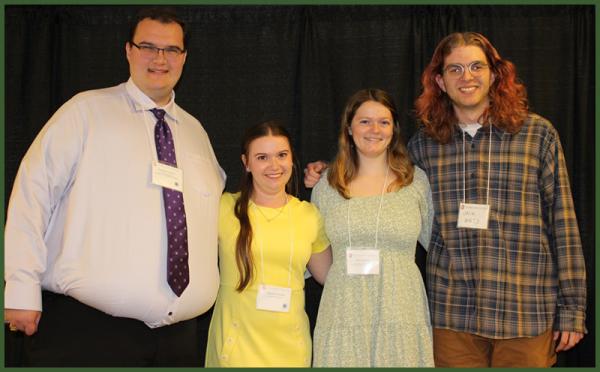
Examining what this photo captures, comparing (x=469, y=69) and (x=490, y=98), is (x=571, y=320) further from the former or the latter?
(x=469, y=69)

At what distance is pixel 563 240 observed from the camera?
266 centimetres

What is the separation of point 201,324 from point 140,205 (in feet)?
4.50

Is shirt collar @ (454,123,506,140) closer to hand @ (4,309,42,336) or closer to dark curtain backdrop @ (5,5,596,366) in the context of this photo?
dark curtain backdrop @ (5,5,596,366)

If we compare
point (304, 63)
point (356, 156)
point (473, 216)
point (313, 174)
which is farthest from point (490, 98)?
point (304, 63)

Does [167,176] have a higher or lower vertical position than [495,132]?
lower

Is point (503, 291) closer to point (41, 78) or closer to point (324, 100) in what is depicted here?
point (324, 100)

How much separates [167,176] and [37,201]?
1.75ft

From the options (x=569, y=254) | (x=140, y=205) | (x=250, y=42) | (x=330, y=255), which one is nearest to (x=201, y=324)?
(x=330, y=255)

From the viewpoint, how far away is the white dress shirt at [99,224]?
2357mm

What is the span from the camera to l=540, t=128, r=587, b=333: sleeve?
264 cm

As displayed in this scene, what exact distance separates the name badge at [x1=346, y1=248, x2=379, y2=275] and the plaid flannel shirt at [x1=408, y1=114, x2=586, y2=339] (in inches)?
13.2

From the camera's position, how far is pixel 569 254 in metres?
2.65

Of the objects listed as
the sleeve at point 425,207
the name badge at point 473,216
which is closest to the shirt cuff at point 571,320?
the name badge at point 473,216

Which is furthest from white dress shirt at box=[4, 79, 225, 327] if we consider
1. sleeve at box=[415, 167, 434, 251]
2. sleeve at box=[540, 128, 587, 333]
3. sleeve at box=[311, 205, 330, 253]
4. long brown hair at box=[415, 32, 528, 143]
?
sleeve at box=[540, 128, 587, 333]
